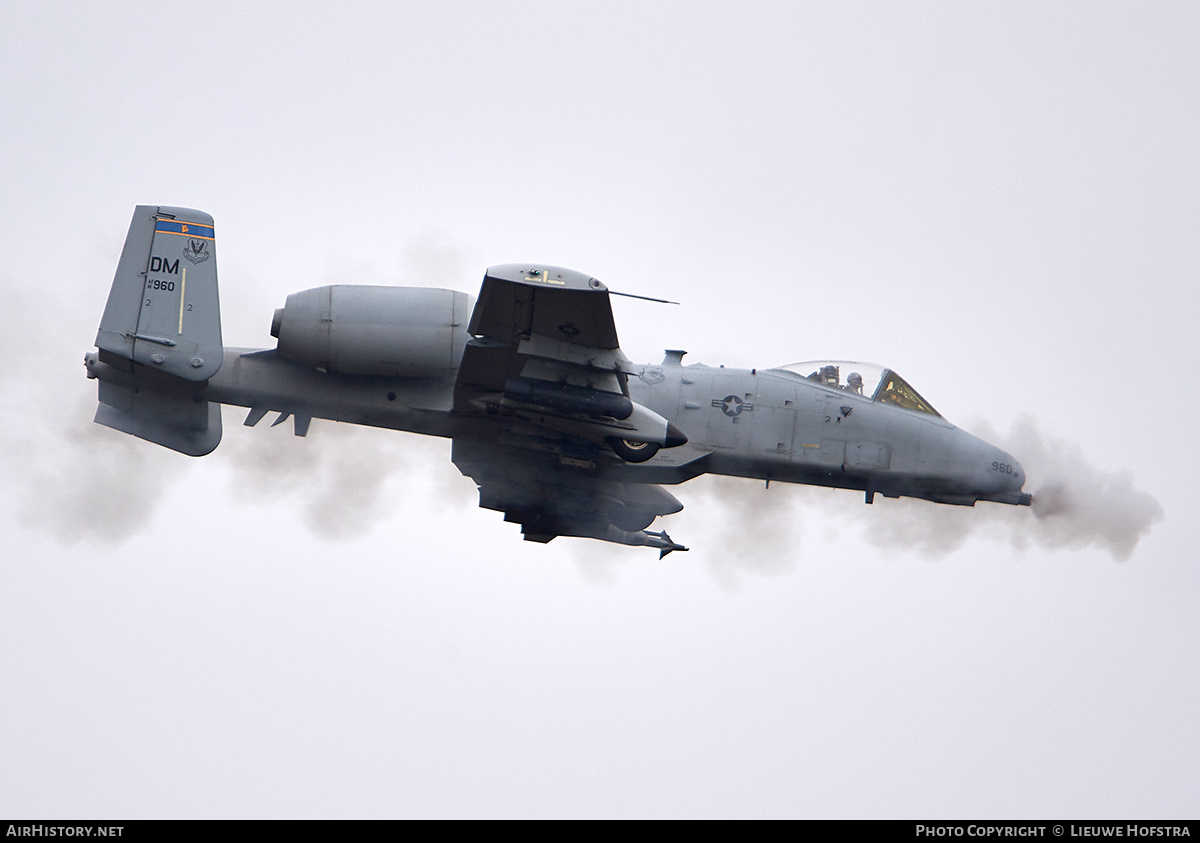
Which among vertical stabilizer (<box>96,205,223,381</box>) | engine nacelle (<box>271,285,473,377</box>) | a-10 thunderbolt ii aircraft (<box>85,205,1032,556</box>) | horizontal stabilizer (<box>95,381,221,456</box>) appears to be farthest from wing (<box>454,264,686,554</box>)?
horizontal stabilizer (<box>95,381,221,456</box>)

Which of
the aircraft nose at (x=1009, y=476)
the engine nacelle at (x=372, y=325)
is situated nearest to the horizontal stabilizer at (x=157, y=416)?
the engine nacelle at (x=372, y=325)

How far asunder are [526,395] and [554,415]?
0.60 meters

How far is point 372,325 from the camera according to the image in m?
14.2

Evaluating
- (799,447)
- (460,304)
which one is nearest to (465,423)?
(460,304)

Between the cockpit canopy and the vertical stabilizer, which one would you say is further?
the cockpit canopy

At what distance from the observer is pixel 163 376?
14.7m

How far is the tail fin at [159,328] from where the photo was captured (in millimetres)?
14508

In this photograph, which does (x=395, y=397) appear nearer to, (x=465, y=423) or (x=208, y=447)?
(x=465, y=423)

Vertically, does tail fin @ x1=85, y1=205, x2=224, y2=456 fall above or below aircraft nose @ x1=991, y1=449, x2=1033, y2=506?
above

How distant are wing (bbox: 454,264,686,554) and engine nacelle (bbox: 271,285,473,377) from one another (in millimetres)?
474

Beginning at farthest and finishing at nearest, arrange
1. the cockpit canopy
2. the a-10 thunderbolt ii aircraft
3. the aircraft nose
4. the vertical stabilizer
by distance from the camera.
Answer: the aircraft nose → the cockpit canopy → the vertical stabilizer → the a-10 thunderbolt ii aircraft

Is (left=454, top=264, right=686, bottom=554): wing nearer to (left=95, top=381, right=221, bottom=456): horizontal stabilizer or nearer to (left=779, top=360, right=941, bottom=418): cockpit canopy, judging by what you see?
(left=779, top=360, right=941, bottom=418): cockpit canopy

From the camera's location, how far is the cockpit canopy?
16.9 metres

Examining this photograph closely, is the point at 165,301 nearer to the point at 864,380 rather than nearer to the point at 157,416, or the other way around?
the point at 157,416
